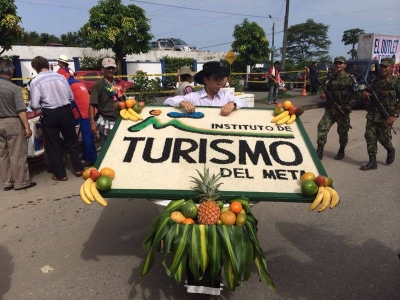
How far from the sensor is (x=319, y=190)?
2197 millimetres

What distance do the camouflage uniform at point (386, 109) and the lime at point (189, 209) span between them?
16.0ft

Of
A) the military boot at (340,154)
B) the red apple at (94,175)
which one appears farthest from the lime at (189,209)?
the military boot at (340,154)

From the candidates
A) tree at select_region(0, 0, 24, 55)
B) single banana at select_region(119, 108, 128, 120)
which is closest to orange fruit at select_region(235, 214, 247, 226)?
single banana at select_region(119, 108, 128, 120)

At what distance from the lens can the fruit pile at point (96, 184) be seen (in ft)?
7.20

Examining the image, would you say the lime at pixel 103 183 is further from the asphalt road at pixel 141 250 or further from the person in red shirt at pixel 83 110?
the person in red shirt at pixel 83 110

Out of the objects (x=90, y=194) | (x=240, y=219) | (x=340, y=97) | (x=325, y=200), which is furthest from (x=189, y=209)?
(x=340, y=97)

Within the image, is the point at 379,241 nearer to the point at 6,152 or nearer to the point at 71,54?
the point at 6,152

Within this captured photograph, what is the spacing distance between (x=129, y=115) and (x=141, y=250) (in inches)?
55.4

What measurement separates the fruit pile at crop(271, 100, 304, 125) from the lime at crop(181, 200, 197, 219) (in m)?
1.18

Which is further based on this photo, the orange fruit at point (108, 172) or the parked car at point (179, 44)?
the parked car at point (179, 44)

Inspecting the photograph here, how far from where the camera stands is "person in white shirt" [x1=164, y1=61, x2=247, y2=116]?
9.74 feet

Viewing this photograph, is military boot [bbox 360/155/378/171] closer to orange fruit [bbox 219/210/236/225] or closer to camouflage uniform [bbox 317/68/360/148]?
camouflage uniform [bbox 317/68/360/148]

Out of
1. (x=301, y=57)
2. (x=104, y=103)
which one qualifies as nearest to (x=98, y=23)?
(x=104, y=103)

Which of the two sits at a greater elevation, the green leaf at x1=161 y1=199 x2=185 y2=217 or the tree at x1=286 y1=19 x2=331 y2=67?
the tree at x1=286 y1=19 x2=331 y2=67
